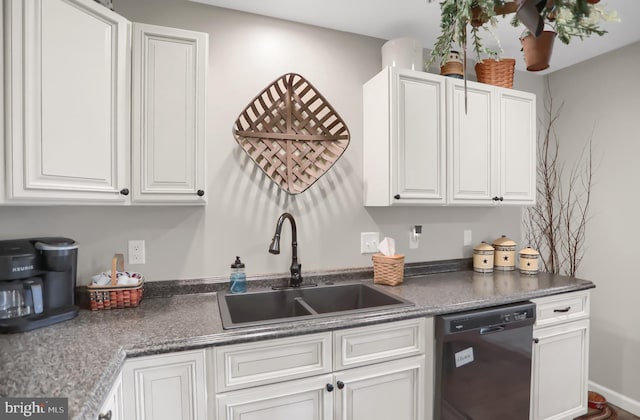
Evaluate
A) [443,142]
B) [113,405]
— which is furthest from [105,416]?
[443,142]

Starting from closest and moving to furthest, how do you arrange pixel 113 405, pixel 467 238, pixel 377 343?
pixel 113 405 → pixel 377 343 → pixel 467 238

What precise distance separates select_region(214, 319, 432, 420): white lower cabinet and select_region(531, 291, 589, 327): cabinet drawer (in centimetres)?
83

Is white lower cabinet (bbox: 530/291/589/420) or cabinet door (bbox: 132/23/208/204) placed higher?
cabinet door (bbox: 132/23/208/204)

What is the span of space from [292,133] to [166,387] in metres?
1.41

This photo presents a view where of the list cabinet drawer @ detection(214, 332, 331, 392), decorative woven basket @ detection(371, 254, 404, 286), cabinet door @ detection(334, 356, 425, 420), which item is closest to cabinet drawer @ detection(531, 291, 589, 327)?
decorative woven basket @ detection(371, 254, 404, 286)

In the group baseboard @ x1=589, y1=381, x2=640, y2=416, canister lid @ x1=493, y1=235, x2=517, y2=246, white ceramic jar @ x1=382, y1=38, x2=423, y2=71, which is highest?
white ceramic jar @ x1=382, y1=38, x2=423, y2=71

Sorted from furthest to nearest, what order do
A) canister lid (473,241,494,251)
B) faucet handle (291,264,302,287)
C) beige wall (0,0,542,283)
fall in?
canister lid (473,241,494,251) → faucet handle (291,264,302,287) → beige wall (0,0,542,283)

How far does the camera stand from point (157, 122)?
1511 millimetres

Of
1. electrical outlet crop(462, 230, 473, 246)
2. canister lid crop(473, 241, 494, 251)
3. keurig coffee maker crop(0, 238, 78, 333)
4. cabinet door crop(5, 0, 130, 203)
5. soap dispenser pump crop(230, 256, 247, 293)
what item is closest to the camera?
cabinet door crop(5, 0, 130, 203)

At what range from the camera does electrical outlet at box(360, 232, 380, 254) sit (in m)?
2.21

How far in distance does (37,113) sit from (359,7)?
5.36 feet

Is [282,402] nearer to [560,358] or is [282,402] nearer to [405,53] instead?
[560,358]

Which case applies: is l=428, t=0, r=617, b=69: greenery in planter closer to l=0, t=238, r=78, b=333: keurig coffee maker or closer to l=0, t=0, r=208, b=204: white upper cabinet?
l=0, t=0, r=208, b=204: white upper cabinet

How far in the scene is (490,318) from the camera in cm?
167
